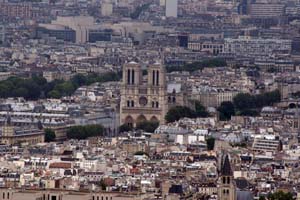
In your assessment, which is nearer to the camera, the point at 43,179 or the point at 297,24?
the point at 43,179

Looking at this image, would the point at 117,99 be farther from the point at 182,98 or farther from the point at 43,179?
the point at 43,179

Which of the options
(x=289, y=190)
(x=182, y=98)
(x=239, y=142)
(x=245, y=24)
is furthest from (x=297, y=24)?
(x=289, y=190)

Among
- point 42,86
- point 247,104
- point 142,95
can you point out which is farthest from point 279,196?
point 42,86

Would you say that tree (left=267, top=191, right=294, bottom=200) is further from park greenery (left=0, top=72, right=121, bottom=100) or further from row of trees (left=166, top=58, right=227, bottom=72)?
row of trees (left=166, top=58, right=227, bottom=72)

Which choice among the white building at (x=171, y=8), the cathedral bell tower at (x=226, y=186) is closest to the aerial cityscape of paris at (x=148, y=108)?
the cathedral bell tower at (x=226, y=186)

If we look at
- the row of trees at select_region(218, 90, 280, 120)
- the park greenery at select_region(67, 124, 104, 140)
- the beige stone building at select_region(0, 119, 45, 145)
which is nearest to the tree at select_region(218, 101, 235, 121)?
the row of trees at select_region(218, 90, 280, 120)

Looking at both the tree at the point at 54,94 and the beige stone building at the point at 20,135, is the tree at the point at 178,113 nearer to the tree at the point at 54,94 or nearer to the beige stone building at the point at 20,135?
the beige stone building at the point at 20,135
